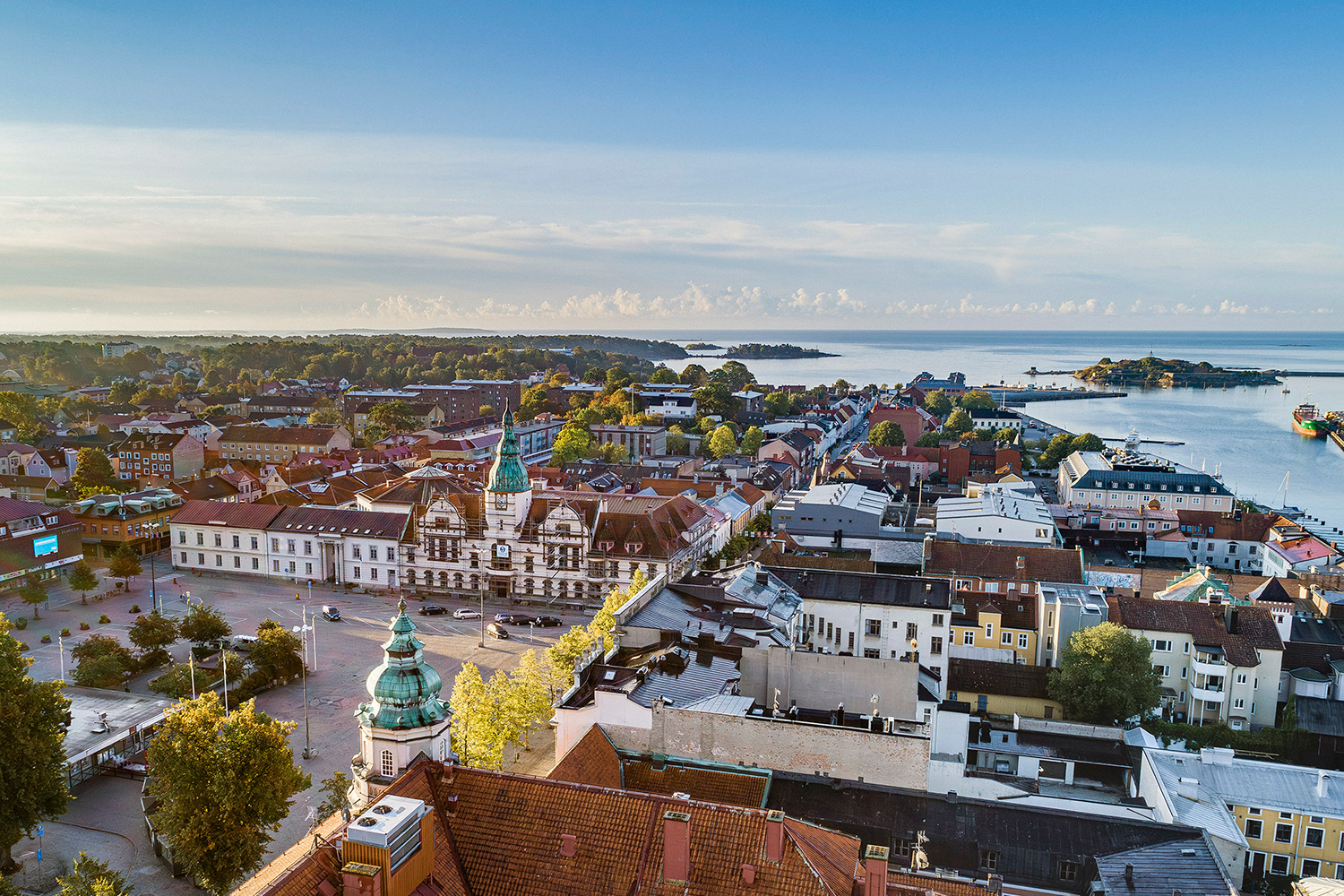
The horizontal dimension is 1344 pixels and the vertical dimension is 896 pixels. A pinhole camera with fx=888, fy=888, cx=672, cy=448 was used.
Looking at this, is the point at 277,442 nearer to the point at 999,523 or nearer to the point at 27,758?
the point at 999,523

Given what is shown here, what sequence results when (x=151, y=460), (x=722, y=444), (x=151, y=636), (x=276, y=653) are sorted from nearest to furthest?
(x=276, y=653)
(x=151, y=636)
(x=151, y=460)
(x=722, y=444)

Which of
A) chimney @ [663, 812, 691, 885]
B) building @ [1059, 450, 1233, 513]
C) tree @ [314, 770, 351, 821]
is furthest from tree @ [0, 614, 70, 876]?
building @ [1059, 450, 1233, 513]

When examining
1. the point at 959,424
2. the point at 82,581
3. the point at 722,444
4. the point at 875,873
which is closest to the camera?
the point at 875,873

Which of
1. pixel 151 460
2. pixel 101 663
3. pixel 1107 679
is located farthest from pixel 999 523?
pixel 151 460

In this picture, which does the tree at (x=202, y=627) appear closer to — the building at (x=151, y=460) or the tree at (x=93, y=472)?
the tree at (x=93, y=472)

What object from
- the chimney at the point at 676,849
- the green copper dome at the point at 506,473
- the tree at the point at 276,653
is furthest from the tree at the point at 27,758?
the green copper dome at the point at 506,473

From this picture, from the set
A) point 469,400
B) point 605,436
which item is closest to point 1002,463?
point 605,436

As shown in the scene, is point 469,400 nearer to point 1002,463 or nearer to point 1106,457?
point 1002,463

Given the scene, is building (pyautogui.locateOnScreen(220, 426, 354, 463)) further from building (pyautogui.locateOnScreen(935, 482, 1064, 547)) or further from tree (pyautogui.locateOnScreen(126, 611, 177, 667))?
building (pyautogui.locateOnScreen(935, 482, 1064, 547))
